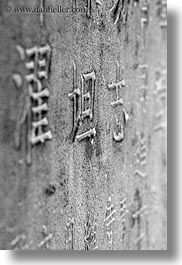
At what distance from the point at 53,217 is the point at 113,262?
164mm

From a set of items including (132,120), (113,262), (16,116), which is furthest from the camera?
(132,120)

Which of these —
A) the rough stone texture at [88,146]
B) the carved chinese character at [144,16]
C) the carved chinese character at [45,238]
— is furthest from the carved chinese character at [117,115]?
the carved chinese character at [45,238]

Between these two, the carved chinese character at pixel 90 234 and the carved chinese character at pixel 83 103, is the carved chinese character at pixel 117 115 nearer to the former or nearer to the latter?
the carved chinese character at pixel 83 103

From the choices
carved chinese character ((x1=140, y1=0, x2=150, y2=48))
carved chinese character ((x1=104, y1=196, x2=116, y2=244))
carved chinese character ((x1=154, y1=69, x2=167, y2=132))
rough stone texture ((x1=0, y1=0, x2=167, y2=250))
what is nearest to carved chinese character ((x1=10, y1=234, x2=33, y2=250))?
rough stone texture ((x1=0, y1=0, x2=167, y2=250))

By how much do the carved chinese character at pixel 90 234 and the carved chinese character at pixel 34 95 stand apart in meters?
0.20

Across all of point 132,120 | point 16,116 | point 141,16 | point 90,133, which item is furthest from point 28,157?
point 141,16

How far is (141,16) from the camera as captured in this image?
1.23 m

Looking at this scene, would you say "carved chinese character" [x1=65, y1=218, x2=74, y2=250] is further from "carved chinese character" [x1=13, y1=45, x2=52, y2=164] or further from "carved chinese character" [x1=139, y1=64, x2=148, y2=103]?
"carved chinese character" [x1=139, y1=64, x2=148, y2=103]

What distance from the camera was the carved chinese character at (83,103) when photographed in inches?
41.3

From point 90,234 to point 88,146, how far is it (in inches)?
6.4

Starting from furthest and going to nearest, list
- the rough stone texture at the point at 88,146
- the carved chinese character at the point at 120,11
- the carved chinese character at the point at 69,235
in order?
the carved chinese character at the point at 120,11, the carved chinese character at the point at 69,235, the rough stone texture at the point at 88,146

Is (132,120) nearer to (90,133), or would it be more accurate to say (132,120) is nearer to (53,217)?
(90,133)

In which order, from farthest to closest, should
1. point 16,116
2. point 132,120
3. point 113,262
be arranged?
point 132,120 < point 113,262 < point 16,116

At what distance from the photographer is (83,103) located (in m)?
1.07
